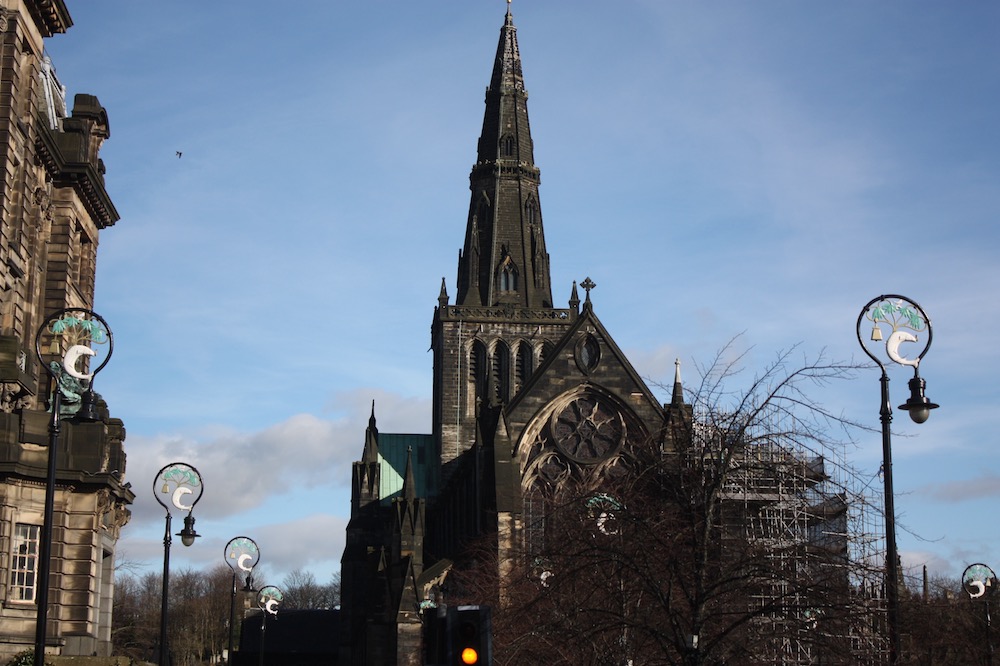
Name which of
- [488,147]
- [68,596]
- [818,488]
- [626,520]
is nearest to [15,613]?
[68,596]

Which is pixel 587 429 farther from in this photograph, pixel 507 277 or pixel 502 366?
pixel 507 277

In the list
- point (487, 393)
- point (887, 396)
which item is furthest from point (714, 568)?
point (487, 393)

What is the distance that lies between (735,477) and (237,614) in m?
106

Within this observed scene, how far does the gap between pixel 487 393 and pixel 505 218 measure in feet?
52.6

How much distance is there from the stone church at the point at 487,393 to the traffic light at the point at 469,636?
48114 millimetres

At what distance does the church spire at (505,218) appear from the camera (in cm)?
9175

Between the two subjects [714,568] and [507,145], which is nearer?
[714,568]

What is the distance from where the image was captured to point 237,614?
5054 inches

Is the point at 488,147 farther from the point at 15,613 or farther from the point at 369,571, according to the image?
the point at 15,613

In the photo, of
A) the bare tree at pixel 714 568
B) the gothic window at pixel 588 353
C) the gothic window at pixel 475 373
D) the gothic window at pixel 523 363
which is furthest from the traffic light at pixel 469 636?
the gothic window at pixel 475 373

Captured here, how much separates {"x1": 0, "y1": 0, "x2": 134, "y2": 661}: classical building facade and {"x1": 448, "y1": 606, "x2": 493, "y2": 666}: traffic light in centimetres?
1689

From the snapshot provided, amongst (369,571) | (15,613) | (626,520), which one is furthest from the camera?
(369,571)

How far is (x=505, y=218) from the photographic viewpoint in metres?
92.8

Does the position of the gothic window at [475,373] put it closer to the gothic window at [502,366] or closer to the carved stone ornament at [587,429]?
the gothic window at [502,366]
